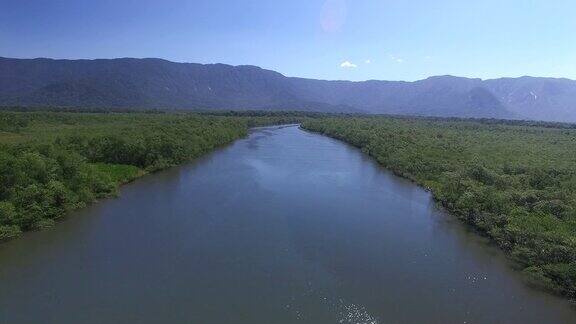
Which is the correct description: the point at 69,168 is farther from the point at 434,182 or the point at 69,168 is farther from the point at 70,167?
the point at 434,182

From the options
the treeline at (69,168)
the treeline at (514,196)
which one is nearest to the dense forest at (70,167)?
the treeline at (69,168)

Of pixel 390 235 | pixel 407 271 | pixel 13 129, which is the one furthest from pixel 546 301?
pixel 13 129

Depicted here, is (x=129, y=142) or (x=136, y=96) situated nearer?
(x=129, y=142)

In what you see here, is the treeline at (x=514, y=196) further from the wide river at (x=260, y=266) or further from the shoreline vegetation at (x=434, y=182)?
the wide river at (x=260, y=266)

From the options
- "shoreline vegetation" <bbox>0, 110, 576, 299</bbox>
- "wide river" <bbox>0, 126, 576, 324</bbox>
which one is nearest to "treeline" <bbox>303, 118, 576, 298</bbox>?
"shoreline vegetation" <bbox>0, 110, 576, 299</bbox>

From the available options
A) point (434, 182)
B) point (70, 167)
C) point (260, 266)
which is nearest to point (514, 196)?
point (434, 182)

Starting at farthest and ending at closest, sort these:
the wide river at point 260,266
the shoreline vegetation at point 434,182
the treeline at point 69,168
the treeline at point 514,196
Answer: the treeline at point 69,168 < the shoreline vegetation at point 434,182 < the treeline at point 514,196 < the wide river at point 260,266

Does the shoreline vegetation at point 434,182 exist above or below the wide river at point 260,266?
above

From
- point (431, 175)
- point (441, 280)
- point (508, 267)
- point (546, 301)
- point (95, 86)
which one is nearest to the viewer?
point (546, 301)

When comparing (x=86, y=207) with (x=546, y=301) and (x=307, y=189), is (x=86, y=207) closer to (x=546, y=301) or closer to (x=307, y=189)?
(x=307, y=189)
